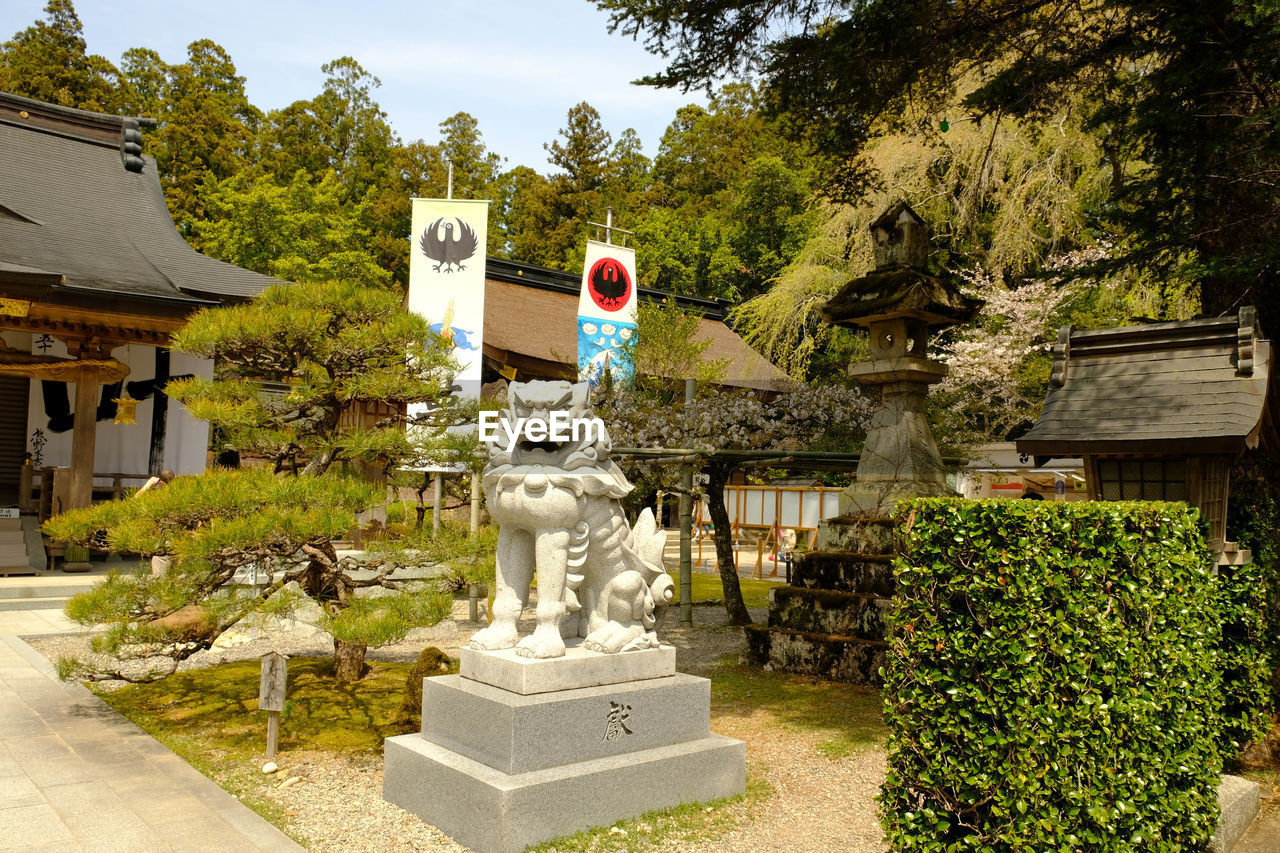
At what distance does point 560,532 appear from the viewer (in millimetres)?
4438

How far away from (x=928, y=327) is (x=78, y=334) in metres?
11.9

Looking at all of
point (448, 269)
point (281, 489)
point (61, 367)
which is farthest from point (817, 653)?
point (61, 367)

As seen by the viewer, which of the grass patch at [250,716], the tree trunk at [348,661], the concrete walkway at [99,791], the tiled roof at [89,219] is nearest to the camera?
the concrete walkway at [99,791]

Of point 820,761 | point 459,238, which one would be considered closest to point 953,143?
point 459,238

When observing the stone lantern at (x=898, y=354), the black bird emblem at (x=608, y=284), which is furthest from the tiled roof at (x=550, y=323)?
the stone lantern at (x=898, y=354)

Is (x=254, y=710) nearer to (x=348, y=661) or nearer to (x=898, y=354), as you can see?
(x=348, y=661)

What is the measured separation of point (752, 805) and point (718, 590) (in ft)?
31.1

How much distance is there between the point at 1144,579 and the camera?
11.2ft

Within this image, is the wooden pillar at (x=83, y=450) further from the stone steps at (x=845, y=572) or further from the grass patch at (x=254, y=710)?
the stone steps at (x=845, y=572)

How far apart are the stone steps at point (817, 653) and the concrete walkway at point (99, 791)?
497cm

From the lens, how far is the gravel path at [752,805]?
4.02 metres

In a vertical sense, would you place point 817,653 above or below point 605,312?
below

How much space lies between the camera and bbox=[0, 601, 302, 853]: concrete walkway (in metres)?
3.83

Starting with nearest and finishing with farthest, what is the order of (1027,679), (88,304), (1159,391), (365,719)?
(1027,679) < (1159,391) < (365,719) < (88,304)
